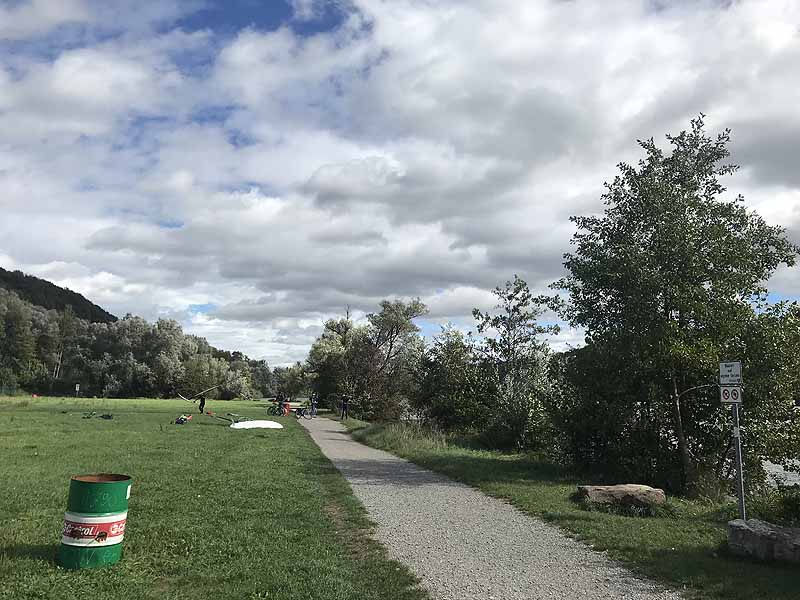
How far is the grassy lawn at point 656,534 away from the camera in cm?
670

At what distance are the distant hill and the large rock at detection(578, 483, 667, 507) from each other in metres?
156

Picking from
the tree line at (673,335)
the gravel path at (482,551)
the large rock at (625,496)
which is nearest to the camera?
the gravel path at (482,551)

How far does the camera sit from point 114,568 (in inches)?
266

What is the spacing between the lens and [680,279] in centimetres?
1539

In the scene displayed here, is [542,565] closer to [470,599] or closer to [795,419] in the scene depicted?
[470,599]

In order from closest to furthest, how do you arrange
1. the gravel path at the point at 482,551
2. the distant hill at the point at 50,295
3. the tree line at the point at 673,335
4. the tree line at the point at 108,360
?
the gravel path at the point at 482,551 → the tree line at the point at 673,335 → the tree line at the point at 108,360 → the distant hill at the point at 50,295

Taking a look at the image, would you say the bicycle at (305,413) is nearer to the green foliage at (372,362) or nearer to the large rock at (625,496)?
the green foliage at (372,362)

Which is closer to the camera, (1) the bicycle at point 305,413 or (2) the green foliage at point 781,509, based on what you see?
(2) the green foliage at point 781,509

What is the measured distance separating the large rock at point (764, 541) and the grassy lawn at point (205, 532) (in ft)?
13.3

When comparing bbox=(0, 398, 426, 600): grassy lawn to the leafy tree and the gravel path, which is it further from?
the leafy tree

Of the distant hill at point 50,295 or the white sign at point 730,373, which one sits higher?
the distant hill at point 50,295

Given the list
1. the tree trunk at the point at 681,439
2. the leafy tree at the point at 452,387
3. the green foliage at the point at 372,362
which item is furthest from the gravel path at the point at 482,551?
the green foliage at the point at 372,362

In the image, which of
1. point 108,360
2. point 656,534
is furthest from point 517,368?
point 108,360

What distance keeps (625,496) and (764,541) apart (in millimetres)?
3757
